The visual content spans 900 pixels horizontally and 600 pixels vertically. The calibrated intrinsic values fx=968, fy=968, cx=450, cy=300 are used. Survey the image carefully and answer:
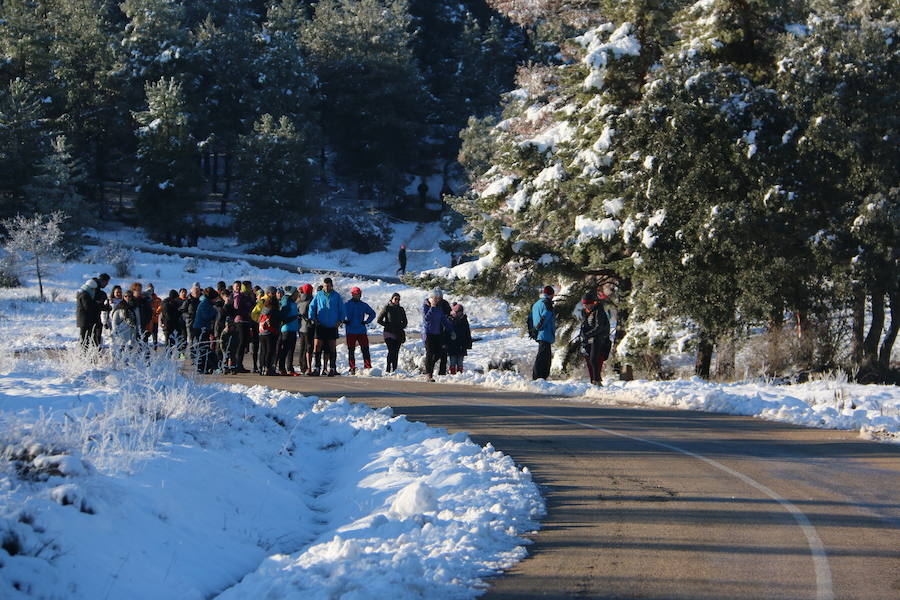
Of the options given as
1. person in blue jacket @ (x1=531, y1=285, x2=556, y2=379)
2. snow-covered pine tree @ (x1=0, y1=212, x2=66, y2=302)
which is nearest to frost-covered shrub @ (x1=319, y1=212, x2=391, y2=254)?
snow-covered pine tree @ (x1=0, y1=212, x2=66, y2=302)

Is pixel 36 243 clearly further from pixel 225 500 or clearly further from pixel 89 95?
pixel 225 500

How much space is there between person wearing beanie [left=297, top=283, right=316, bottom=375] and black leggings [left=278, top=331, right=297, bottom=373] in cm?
25

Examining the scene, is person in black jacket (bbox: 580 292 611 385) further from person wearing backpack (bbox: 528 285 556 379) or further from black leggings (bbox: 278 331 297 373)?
black leggings (bbox: 278 331 297 373)

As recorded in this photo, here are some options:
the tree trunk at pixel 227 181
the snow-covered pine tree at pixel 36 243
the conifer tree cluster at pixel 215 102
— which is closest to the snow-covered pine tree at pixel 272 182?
the conifer tree cluster at pixel 215 102

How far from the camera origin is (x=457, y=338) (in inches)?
897

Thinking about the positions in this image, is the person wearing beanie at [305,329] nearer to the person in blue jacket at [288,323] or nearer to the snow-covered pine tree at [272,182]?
the person in blue jacket at [288,323]

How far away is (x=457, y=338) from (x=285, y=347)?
399cm

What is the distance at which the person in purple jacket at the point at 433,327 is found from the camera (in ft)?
69.7

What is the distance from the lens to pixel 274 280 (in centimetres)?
5056

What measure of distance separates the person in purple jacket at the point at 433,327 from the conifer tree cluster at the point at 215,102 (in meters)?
37.5

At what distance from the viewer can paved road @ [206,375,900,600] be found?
21.5 ft

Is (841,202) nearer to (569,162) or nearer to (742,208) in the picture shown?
(742,208)

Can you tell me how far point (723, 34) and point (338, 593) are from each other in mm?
20242

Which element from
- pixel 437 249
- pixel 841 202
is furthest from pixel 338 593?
pixel 437 249
